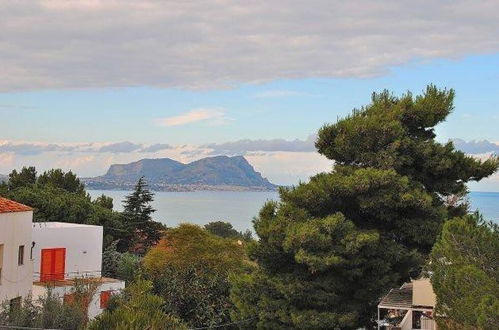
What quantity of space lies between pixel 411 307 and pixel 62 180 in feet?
142

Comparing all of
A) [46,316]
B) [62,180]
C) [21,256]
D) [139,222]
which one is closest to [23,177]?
[62,180]

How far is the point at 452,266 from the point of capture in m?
10.9

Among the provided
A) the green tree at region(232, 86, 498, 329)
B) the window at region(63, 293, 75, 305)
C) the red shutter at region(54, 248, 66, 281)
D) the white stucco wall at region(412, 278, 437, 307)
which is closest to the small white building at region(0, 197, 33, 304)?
the window at region(63, 293, 75, 305)

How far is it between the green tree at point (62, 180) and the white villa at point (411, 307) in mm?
40097

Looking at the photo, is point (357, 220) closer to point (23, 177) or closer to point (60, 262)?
point (60, 262)

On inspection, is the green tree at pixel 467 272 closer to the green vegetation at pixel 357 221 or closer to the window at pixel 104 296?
the green vegetation at pixel 357 221

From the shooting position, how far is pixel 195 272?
27.3m

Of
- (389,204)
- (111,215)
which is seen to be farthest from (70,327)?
(111,215)

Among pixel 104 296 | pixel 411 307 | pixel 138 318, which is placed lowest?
pixel 104 296

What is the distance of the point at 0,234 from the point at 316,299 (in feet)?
32.9

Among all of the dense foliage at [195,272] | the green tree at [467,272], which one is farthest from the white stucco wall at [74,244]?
the green tree at [467,272]

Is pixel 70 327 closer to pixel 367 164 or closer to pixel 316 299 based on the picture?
pixel 316 299

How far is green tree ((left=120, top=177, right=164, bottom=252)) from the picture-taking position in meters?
45.7

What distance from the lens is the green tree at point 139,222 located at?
150 feet
